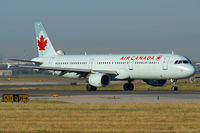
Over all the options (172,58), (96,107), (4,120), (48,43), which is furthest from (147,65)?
(4,120)

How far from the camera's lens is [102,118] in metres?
25.2

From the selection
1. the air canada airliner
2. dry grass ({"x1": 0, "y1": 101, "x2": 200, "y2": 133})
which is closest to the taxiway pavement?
dry grass ({"x1": 0, "y1": 101, "x2": 200, "y2": 133})

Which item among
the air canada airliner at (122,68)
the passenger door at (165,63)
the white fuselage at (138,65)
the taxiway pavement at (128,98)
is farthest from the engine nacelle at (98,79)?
the taxiway pavement at (128,98)

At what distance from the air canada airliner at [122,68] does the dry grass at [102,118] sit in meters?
21.9

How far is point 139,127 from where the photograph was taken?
21.6m

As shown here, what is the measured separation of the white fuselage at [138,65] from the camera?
54.0 meters

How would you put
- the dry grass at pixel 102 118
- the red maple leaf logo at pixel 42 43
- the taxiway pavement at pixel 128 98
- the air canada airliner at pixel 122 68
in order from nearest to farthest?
the dry grass at pixel 102 118, the taxiway pavement at pixel 128 98, the air canada airliner at pixel 122 68, the red maple leaf logo at pixel 42 43

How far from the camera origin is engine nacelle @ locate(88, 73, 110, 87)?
183 ft

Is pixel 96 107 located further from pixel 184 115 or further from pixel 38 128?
pixel 38 128

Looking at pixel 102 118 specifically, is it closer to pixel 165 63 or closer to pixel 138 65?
pixel 165 63

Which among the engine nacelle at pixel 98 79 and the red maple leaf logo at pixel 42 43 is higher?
the red maple leaf logo at pixel 42 43

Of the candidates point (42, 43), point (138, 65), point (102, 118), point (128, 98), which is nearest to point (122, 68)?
point (138, 65)

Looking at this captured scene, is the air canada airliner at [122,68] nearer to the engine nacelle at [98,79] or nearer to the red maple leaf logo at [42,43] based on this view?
the engine nacelle at [98,79]

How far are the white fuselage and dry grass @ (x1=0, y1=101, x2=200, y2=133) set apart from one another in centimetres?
2151
